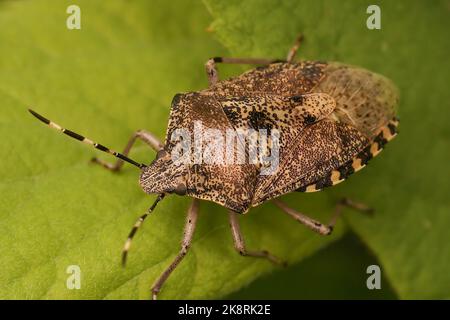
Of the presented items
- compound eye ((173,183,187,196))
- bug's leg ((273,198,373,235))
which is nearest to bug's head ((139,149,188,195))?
compound eye ((173,183,187,196))

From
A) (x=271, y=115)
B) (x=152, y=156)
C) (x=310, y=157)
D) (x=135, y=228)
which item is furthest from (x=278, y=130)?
(x=135, y=228)

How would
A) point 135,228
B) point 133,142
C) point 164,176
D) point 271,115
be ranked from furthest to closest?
point 133,142 < point 271,115 < point 164,176 < point 135,228

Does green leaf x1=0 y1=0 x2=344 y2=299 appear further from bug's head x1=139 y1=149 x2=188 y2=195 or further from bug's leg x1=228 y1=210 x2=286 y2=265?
bug's head x1=139 y1=149 x2=188 y2=195

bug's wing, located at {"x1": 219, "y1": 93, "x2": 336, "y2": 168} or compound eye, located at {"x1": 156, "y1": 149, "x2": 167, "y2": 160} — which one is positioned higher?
bug's wing, located at {"x1": 219, "y1": 93, "x2": 336, "y2": 168}

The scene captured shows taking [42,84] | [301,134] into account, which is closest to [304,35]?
[301,134]

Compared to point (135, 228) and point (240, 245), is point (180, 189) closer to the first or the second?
point (135, 228)

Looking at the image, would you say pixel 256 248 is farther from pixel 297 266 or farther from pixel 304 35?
pixel 304 35
